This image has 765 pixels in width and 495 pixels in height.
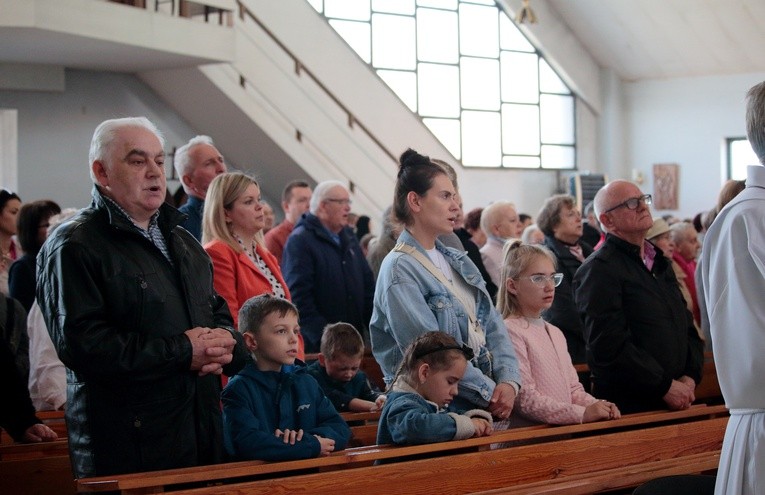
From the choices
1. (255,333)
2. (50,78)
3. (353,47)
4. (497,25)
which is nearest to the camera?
(255,333)

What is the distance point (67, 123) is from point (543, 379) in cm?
975

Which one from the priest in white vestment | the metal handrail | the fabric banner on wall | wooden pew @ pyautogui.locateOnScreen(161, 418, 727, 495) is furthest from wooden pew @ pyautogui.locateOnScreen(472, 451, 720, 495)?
the fabric banner on wall

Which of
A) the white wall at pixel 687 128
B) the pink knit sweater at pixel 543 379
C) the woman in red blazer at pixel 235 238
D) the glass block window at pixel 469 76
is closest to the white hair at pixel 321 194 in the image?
the woman in red blazer at pixel 235 238

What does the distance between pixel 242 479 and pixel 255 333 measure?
1.73ft

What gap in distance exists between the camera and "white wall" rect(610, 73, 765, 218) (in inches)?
689

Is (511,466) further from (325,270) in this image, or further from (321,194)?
(321,194)

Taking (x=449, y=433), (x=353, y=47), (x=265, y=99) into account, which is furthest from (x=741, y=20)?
(x=449, y=433)

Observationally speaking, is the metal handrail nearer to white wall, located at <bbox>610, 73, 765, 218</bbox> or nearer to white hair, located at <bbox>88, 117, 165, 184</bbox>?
white wall, located at <bbox>610, 73, 765, 218</bbox>

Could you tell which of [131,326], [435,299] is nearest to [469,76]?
[435,299]

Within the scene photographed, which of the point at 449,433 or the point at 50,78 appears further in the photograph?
the point at 50,78

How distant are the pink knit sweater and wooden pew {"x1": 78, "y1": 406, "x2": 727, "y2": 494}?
0.08 metres

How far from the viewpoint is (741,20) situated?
52.6ft

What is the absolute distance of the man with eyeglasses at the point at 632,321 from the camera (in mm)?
4539

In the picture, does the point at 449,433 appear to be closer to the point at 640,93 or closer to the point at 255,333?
the point at 255,333
